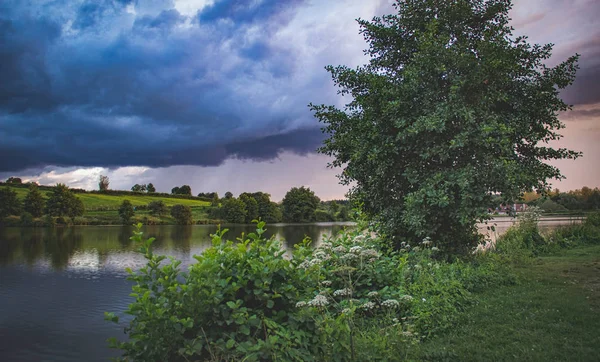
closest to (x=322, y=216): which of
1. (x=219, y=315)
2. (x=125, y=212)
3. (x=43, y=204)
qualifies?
(x=125, y=212)

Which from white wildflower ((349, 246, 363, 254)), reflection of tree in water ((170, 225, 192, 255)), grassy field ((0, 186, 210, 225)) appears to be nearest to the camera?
white wildflower ((349, 246, 363, 254))

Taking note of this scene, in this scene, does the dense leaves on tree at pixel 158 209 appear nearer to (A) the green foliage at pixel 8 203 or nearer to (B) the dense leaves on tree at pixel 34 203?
(B) the dense leaves on tree at pixel 34 203

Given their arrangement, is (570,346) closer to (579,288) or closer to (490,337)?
(490,337)

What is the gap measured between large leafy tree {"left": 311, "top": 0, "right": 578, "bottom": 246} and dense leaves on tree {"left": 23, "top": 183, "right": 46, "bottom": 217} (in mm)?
82680

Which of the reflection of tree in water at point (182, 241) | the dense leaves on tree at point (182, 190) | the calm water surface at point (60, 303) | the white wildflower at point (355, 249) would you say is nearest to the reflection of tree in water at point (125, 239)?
the reflection of tree in water at point (182, 241)

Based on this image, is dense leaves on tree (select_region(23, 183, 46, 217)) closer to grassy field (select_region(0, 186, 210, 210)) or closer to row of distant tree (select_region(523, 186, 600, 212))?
grassy field (select_region(0, 186, 210, 210))

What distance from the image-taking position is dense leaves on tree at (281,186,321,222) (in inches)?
3787

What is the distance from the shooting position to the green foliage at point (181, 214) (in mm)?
82625

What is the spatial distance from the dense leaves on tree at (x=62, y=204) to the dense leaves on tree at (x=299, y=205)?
4825 centimetres

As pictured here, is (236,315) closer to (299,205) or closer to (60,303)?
(60,303)

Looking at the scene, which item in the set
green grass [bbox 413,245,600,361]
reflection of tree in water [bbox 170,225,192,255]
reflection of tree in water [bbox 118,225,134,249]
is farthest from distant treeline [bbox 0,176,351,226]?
green grass [bbox 413,245,600,361]

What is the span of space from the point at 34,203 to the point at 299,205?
59067mm

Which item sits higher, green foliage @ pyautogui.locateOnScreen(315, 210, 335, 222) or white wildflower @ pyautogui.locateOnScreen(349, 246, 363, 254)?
white wildflower @ pyautogui.locateOnScreen(349, 246, 363, 254)

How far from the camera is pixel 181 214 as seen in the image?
82.6 m
